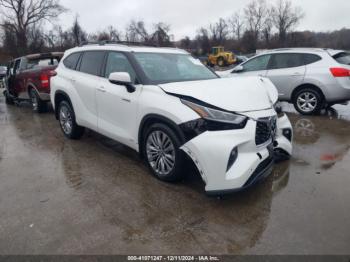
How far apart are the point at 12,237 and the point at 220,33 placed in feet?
277

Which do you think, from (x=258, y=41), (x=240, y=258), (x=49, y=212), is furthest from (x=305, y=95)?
(x=258, y=41)

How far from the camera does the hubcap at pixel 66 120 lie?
5529mm

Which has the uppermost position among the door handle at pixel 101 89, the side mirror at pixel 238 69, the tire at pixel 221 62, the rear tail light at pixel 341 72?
the tire at pixel 221 62

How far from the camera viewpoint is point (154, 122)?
11.9ft

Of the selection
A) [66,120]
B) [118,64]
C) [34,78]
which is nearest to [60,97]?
[66,120]

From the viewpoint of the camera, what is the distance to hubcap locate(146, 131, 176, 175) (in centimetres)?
351

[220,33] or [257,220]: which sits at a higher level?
[220,33]

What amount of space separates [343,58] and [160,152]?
5.97m

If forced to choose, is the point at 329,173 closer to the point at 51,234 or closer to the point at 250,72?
the point at 51,234

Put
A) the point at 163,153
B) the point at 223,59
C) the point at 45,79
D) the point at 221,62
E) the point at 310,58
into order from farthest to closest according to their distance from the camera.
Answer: the point at 221,62 → the point at 223,59 → the point at 45,79 → the point at 310,58 → the point at 163,153

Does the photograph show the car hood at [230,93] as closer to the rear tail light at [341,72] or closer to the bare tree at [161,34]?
the rear tail light at [341,72]

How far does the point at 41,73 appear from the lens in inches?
318

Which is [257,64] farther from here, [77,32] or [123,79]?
[77,32]

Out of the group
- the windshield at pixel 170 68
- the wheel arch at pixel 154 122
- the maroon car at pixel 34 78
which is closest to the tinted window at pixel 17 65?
the maroon car at pixel 34 78
